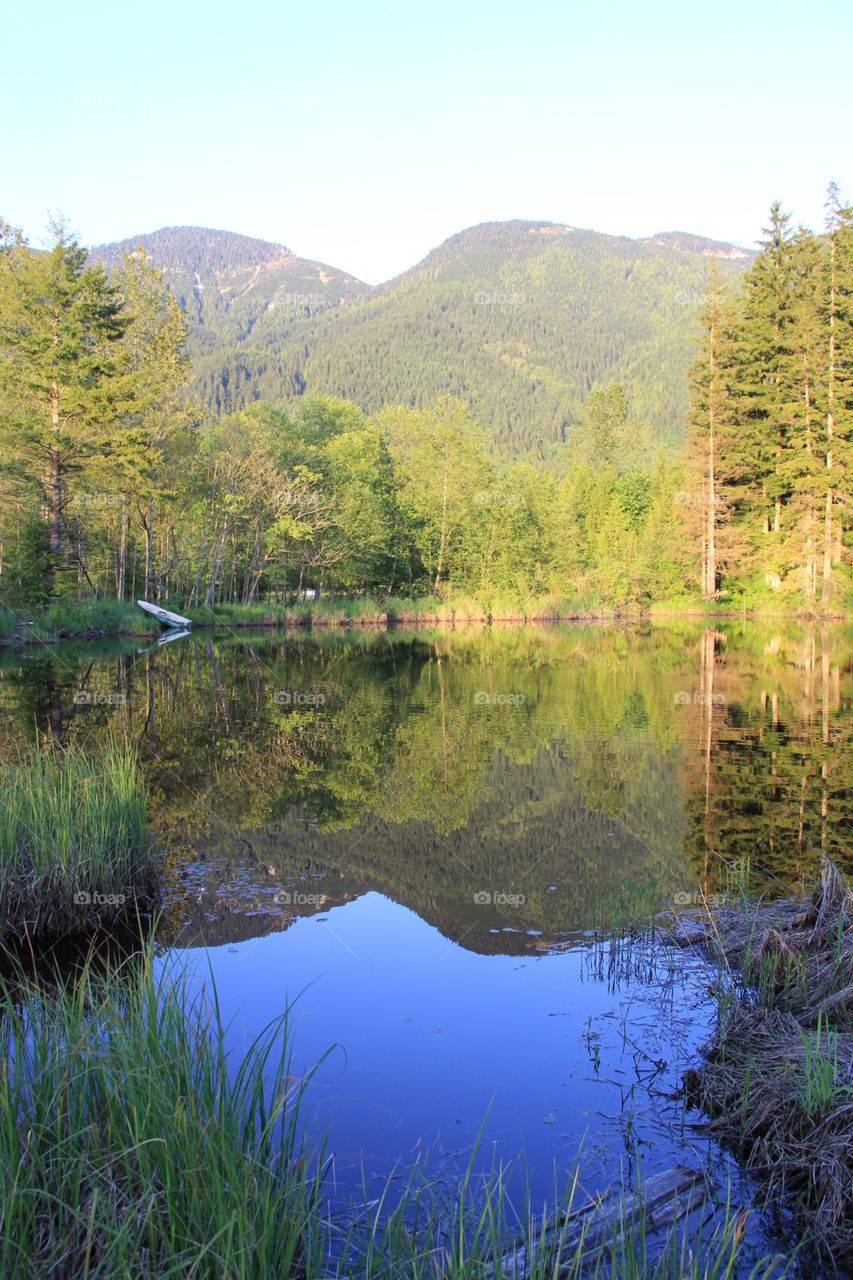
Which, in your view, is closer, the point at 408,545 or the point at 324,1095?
the point at 324,1095

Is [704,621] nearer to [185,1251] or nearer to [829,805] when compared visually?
[829,805]

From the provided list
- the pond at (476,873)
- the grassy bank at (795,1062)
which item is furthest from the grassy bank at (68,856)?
the grassy bank at (795,1062)

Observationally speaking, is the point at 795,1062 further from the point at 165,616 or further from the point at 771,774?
the point at 165,616

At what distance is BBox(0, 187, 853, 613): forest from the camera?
1280 inches

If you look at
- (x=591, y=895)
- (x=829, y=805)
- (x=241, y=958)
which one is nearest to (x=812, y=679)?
(x=829, y=805)

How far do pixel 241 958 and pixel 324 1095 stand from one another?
1.96m

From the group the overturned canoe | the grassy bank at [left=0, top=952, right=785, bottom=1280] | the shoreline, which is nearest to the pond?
the grassy bank at [left=0, top=952, right=785, bottom=1280]

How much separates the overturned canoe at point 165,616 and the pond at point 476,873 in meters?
18.5

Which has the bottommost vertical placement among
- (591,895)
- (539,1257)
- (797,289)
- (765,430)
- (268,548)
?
(591,895)

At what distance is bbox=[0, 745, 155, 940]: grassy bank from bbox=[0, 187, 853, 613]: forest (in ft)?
84.5

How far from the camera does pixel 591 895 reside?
744cm

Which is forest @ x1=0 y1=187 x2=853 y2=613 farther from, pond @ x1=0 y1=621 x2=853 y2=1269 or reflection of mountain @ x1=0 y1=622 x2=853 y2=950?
pond @ x1=0 y1=621 x2=853 y2=1269

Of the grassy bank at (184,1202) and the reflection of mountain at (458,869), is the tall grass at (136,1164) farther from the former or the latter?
the reflection of mountain at (458,869)

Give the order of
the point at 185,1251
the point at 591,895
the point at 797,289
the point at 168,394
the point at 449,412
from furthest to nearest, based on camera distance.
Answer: the point at 449,412, the point at 797,289, the point at 168,394, the point at 591,895, the point at 185,1251
